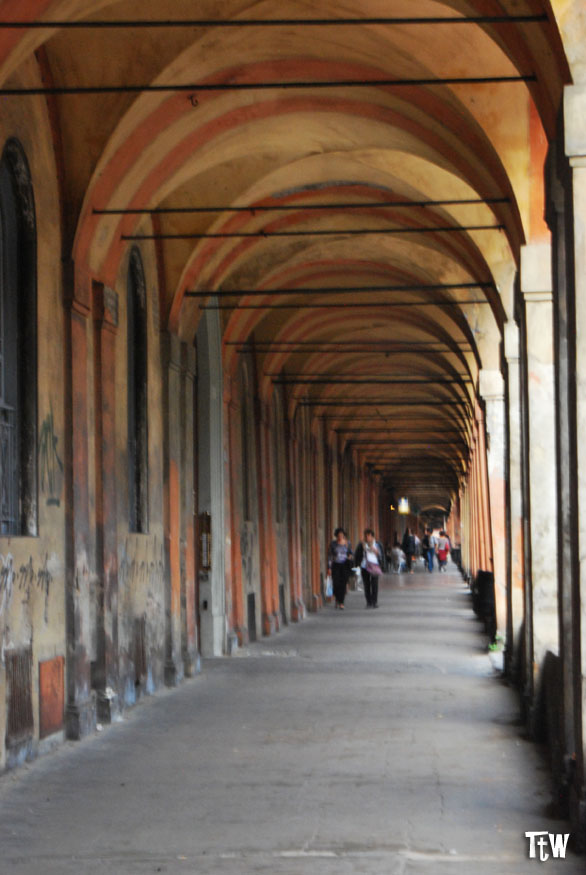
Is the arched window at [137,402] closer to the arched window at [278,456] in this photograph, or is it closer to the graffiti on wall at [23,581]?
the graffiti on wall at [23,581]

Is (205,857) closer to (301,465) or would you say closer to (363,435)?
(301,465)

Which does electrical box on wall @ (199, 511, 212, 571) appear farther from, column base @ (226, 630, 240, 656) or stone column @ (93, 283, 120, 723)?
stone column @ (93, 283, 120, 723)

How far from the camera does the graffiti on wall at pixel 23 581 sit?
9484mm

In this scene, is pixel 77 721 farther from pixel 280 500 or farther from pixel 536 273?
pixel 280 500

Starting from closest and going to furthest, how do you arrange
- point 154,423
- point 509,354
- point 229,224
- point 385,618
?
point 509,354 → point 154,423 → point 229,224 → point 385,618

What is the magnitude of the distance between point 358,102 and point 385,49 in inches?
82.0

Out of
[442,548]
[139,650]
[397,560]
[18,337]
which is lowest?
[397,560]

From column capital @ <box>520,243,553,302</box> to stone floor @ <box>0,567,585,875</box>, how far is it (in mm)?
3412

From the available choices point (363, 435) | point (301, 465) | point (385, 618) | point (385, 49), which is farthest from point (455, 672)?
point (363, 435)

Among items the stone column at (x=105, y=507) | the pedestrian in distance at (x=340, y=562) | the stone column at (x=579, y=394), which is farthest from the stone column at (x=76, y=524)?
the pedestrian in distance at (x=340, y=562)

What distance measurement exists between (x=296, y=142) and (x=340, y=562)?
599 inches

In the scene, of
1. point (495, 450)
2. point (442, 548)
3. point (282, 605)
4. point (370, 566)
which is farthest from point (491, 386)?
point (442, 548)

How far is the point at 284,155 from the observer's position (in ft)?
51.1

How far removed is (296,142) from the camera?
15109 millimetres
